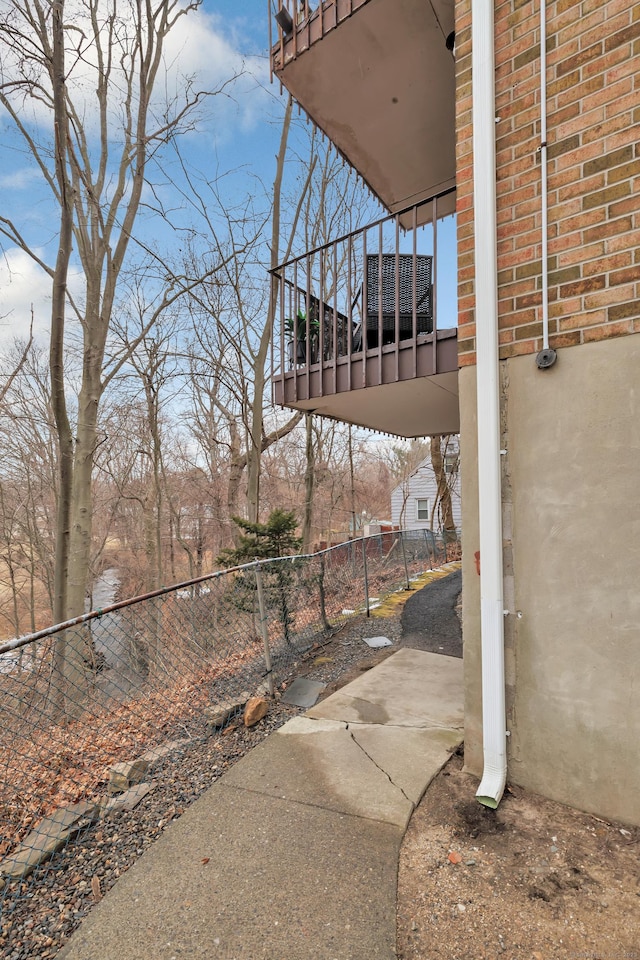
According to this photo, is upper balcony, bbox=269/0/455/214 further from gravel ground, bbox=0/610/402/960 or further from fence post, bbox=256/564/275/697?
gravel ground, bbox=0/610/402/960

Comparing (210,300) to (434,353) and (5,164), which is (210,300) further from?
(434,353)

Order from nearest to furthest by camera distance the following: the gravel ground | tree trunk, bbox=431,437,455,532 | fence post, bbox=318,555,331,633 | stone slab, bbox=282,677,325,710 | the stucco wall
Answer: the gravel ground → the stucco wall → stone slab, bbox=282,677,325,710 → fence post, bbox=318,555,331,633 → tree trunk, bbox=431,437,455,532

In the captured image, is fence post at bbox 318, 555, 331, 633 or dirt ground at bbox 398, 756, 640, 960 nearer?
dirt ground at bbox 398, 756, 640, 960

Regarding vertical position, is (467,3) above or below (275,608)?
above

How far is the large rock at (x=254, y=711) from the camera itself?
9.97ft

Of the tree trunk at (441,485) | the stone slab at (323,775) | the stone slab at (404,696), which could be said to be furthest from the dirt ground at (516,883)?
the tree trunk at (441,485)

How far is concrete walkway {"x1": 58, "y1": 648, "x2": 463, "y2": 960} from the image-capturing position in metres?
1.49

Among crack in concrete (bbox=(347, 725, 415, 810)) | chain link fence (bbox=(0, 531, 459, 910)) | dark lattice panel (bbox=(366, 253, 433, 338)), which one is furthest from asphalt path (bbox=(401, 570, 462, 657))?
dark lattice panel (bbox=(366, 253, 433, 338))

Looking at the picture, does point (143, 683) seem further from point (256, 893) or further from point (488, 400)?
point (488, 400)

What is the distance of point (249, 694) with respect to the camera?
3477 mm

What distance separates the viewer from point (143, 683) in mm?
4133

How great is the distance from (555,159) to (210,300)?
398 inches

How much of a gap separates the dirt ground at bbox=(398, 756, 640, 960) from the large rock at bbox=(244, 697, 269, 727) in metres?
1.31

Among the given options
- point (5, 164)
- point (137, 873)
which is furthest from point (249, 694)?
point (5, 164)
